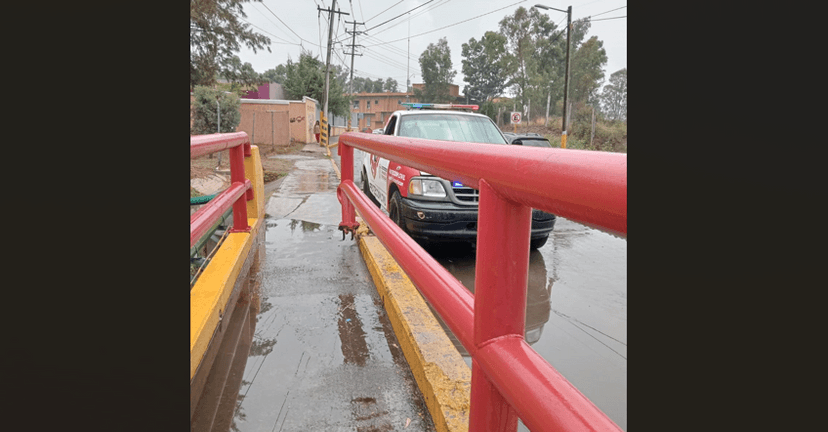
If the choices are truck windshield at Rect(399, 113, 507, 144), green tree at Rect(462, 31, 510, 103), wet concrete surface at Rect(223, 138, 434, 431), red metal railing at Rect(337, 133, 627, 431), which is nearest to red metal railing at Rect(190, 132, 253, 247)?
wet concrete surface at Rect(223, 138, 434, 431)

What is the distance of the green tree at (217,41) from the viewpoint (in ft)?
62.1

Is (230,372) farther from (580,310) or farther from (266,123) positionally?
(266,123)

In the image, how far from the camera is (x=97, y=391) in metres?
0.56

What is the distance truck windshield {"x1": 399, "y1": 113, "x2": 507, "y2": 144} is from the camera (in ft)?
21.3

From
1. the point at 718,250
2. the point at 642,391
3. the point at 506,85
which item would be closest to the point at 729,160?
the point at 718,250

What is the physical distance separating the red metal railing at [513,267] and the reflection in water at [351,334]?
130 centimetres

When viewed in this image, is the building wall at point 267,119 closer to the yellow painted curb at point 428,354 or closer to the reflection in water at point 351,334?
the reflection in water at point 351,334

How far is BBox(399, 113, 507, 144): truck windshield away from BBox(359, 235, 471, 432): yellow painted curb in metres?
2.99

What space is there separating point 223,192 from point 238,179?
0.56 metres

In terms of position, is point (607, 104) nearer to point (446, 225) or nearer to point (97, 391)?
point (446, 225)

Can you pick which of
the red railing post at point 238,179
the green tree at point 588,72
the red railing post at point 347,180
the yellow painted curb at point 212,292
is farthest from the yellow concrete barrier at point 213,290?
the green tree at point 588,72

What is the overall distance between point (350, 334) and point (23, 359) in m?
2.66

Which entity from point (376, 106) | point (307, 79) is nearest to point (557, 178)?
point (307, 79)

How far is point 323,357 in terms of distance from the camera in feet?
9.16
